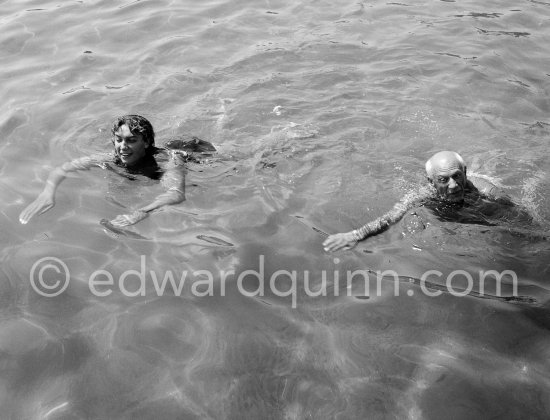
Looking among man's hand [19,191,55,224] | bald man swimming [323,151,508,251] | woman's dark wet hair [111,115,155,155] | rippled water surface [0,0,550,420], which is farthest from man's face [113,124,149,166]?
bald man swimming [323,151,508,251]

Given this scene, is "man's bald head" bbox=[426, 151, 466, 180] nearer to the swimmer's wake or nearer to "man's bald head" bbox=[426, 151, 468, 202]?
"man's bald head" bbox=[426, 151, 468, 202]

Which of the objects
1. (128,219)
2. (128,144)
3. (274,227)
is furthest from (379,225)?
(128,144)

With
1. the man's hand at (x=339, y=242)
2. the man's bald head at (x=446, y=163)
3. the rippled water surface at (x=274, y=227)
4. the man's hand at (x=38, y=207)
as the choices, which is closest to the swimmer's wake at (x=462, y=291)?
the rippled water surface at (x=274, y=227)

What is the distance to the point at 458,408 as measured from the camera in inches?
140

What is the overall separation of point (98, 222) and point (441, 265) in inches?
121

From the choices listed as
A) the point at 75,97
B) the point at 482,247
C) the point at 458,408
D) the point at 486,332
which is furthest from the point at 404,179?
the point at 75,97

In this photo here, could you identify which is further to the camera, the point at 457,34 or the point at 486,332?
the point at 457,34

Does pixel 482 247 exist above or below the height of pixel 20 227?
below

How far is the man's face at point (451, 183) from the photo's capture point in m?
5.37

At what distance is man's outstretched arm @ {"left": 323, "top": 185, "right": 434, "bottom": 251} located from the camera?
16.5 ft

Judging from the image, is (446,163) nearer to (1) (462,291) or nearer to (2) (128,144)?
(1) (462,291)

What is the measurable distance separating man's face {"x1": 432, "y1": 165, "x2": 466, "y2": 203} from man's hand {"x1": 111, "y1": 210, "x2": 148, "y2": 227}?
9.11 ft

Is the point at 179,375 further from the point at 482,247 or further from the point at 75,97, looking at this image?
the point at 75,97

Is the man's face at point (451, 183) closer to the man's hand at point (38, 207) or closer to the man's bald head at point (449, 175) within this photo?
the man's bald head at point (449, 175)
